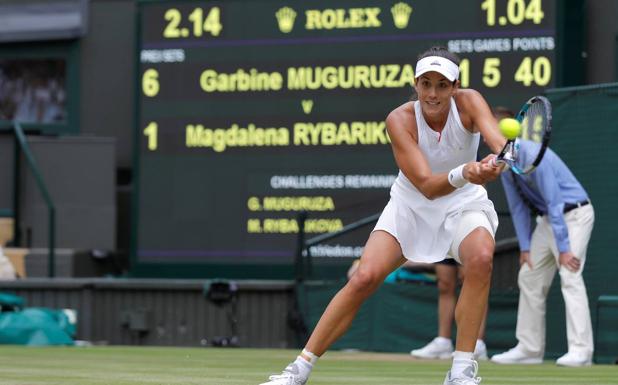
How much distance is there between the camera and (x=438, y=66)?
22.4ft

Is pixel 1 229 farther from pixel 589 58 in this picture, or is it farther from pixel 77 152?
pixel 589 58

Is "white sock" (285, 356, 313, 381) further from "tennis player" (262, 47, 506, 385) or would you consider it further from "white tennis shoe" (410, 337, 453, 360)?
"white tennis shoe" (410, 337, 453, 360)

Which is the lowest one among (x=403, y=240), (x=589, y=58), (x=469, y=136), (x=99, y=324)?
(x=99, y=324)

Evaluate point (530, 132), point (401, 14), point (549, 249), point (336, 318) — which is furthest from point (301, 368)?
point (401, 14)

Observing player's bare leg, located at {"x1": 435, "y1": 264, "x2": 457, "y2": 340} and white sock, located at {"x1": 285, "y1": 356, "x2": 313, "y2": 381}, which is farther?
player's bare leg, located at {"x1": 435, "y1": 264, "x2": 457, "y2": 340}

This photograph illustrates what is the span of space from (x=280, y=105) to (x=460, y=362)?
25.6ft

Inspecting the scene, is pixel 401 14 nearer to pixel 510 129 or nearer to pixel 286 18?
pixel 286 18

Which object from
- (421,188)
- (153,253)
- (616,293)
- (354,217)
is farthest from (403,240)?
(153,253)

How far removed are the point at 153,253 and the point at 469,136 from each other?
7988 millimetres

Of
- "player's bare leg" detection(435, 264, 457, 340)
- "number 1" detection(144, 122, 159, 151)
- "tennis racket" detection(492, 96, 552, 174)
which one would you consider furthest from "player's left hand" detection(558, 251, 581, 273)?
"number 1" detection(144, 122, 159, 151)

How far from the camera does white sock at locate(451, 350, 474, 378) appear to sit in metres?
6.67

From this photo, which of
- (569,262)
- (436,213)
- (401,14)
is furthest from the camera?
(401,14)

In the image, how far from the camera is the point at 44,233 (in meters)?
15.6

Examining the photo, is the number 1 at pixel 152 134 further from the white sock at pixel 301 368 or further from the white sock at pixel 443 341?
the white sock at pixel 301 368
